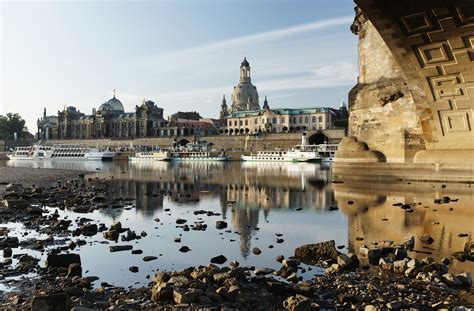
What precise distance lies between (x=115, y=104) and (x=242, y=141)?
235 ft

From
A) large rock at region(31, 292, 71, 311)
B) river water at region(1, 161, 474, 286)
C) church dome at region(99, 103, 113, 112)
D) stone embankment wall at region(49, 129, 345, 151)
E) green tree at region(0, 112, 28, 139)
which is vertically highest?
church dome at region(99, 103, 113, 112)

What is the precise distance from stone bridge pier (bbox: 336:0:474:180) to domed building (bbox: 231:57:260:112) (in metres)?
133

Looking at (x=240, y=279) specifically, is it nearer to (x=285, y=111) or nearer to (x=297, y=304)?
(x=297, y=304)

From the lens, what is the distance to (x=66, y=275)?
8125 mm

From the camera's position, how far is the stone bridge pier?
1819 centimetres

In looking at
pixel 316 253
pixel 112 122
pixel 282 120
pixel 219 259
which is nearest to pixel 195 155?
pixel 282 120

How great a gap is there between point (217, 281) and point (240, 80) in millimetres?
167644

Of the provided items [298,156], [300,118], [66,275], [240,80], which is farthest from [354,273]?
[240,80]

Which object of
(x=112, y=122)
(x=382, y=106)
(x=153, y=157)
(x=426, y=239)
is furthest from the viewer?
(x=112, y=122)

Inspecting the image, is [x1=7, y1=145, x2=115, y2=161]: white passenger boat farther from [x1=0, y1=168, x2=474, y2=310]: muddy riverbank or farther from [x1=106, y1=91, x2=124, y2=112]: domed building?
[x1=0, y1=168, x2=474, y2=310]: muddy riverbank

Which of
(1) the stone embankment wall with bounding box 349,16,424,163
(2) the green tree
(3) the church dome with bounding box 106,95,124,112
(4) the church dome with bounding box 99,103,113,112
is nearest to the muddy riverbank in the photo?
(1) the stone embankment wall with bounding box 349,16,424,163

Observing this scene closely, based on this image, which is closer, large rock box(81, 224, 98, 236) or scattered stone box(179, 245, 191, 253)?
scattered stone box(179, 245, 191, 253)

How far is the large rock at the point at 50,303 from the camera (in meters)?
5.75

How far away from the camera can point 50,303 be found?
19.1 feet
